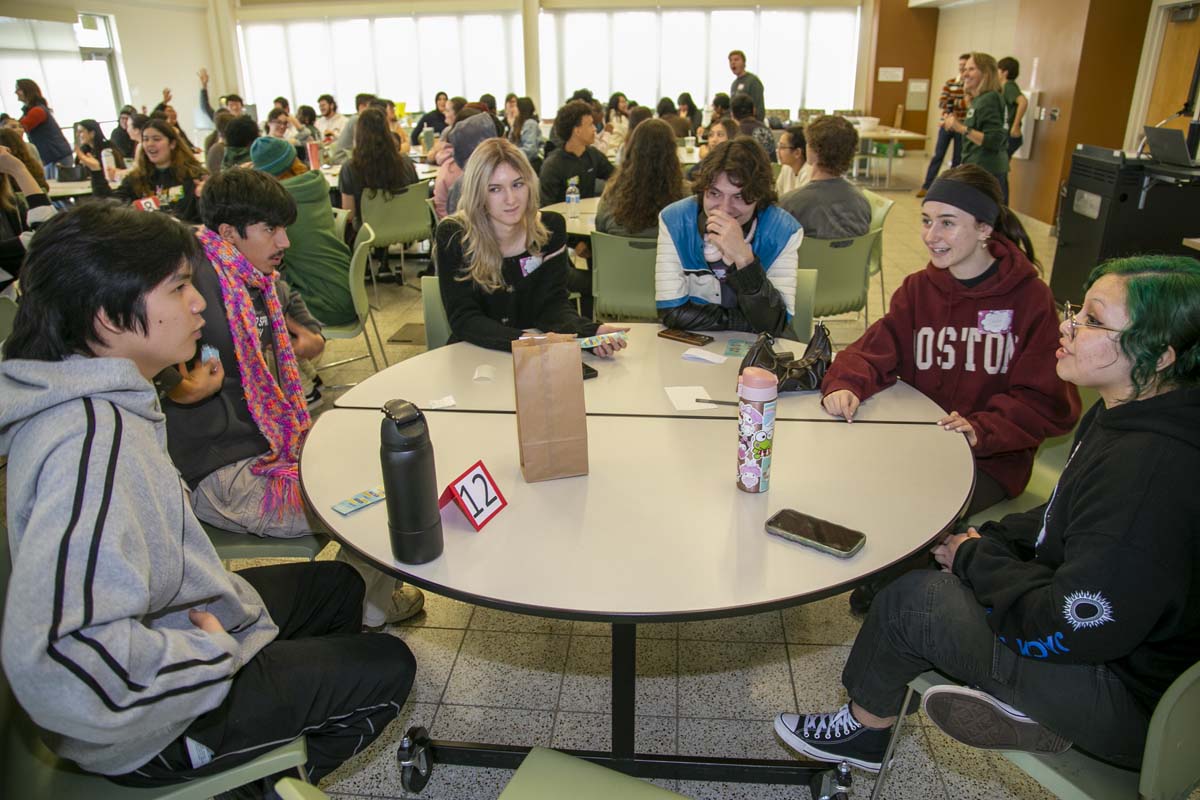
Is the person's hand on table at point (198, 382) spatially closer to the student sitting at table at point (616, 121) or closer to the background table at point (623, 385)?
the background table at point (623, 385)

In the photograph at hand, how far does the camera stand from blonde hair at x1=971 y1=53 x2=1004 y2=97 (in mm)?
7188

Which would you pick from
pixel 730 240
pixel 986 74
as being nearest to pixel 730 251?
pixel 730 240

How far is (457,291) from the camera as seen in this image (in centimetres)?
246

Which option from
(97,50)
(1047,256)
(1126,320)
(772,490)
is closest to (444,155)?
(772,490)

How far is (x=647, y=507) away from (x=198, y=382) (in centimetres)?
114

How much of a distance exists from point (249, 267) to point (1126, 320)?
201 cm

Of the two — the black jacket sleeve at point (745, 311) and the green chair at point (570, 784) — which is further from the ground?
the black jacket sleeve at point (745, 311)

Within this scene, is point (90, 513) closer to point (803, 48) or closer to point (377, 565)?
point (377, 565)

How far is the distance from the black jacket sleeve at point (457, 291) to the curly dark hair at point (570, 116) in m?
2.56

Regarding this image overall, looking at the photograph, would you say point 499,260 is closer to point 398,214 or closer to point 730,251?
point 730,251

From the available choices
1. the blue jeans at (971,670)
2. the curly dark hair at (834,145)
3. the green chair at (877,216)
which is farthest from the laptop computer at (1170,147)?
the blue jeans at (971,670)

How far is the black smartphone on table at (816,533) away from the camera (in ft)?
4.32

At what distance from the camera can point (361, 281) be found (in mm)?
3369

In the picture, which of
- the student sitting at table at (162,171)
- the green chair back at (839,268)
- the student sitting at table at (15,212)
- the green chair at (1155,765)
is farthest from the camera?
the student sitting at table at (162,171)
